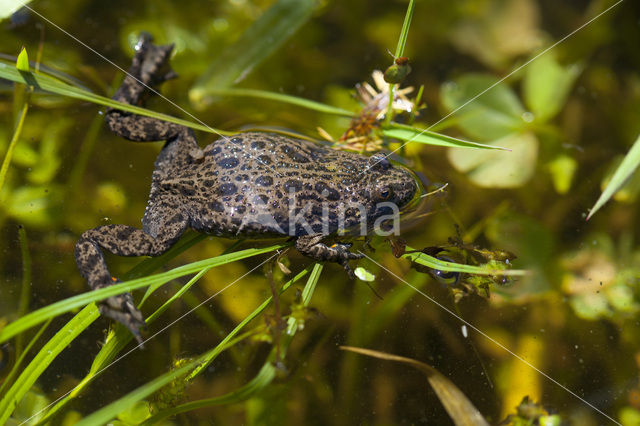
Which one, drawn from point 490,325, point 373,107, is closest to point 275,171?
point 373,107

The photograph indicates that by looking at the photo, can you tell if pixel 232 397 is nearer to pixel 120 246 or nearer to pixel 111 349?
pixel 111 349

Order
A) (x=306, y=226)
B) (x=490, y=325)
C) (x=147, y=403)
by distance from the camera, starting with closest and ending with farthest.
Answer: (x=147, y=403) < (x=306, y=226) < (x=490, y=325)

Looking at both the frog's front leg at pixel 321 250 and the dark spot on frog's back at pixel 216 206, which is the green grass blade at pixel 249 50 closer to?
the dark spot on frog's back at pixel 216 206

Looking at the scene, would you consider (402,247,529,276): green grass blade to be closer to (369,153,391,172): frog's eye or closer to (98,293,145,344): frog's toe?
(369,153,391,172): frog's eye

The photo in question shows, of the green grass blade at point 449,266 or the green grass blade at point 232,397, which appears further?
the green grass blade at point 449,266

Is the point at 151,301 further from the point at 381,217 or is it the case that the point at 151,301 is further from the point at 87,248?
the point at 381,217

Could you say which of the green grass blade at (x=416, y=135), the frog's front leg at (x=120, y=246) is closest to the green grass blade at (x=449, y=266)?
the green grass blade at (x=416, y=135)

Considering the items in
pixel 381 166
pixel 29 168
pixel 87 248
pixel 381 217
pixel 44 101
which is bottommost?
pixel 381 217
